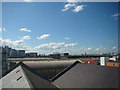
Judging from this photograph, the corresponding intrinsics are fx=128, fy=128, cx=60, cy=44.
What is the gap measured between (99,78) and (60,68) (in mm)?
29652

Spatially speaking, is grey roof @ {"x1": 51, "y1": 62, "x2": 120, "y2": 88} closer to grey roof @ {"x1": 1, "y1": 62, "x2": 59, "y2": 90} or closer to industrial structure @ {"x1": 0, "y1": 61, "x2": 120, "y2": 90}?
industrial structure @ {"x1": 0, "y1": 61, "x2": 120, "y2": 90}

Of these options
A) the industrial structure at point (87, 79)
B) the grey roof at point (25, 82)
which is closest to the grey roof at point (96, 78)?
the industrial structure at point (87, 79)

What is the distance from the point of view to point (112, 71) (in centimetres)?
2053

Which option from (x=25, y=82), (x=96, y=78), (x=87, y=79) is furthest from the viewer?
(x=87, y=79)

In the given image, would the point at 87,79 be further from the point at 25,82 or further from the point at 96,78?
the point at 25,82

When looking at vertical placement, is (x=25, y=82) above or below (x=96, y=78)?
above

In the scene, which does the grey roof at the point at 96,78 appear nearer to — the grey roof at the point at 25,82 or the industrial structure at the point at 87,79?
the industrial structure at the point at 87,79

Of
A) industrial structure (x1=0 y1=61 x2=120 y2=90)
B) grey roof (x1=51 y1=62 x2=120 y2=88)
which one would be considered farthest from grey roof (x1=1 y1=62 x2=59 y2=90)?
grey roof (x1=51 y1=62 x2=120 y2=88)

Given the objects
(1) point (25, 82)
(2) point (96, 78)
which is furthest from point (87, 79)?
(1) point (25, 82)

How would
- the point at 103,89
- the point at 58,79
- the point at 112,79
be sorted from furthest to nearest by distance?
the point at 58,79 → the point at 112,79 → the point at 103,89

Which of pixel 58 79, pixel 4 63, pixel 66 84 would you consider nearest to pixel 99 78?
A: pixel 66 84

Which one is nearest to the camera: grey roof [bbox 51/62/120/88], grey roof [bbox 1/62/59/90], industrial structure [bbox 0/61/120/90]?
grey roof [bbox 1/62/59/90]

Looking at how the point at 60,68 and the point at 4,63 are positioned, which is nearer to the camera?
the point at 4,63

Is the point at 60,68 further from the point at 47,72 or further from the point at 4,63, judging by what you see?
the point at 4,63
